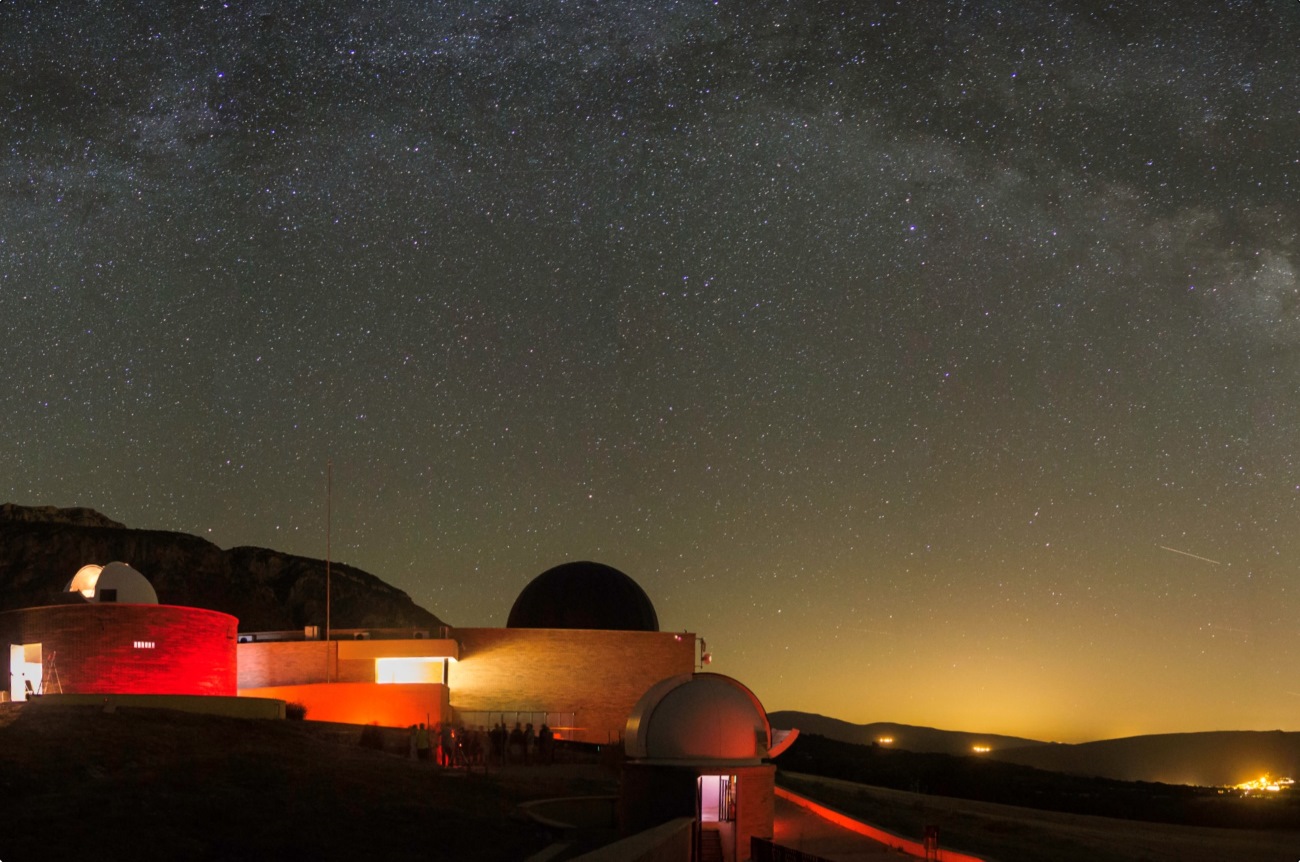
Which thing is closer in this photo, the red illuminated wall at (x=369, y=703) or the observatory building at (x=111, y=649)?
the observatory building at (x=111, y=649)

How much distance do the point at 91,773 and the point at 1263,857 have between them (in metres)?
21.5

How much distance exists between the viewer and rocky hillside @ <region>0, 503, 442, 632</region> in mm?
96562

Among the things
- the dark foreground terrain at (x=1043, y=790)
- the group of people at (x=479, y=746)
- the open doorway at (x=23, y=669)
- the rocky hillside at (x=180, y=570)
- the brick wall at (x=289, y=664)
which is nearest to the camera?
the group of people at (x=479, y=746)

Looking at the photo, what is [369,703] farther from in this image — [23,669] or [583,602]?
[583,602]

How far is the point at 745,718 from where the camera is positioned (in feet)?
65.6

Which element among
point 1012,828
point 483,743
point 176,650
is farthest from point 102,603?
point 1012,828

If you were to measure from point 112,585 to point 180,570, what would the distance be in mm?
73209

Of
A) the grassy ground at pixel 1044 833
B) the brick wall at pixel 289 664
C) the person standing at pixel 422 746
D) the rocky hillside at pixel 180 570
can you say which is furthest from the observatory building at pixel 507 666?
the rocky hillside at pixel 180 570

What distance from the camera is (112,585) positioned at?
32406 millimetres

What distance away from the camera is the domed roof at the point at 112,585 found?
3216cm

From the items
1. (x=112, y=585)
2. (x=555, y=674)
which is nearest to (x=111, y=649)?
(x=112, y=585)

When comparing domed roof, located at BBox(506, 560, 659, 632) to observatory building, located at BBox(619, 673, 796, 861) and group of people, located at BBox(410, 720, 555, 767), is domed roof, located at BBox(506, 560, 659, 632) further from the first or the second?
observatory building, located at BBox(619, 673, 796, 861)

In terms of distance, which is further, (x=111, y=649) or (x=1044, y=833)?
(x=111, y=649)

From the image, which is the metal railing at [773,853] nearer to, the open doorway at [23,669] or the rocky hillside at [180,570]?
the open doorway at [23,669]
